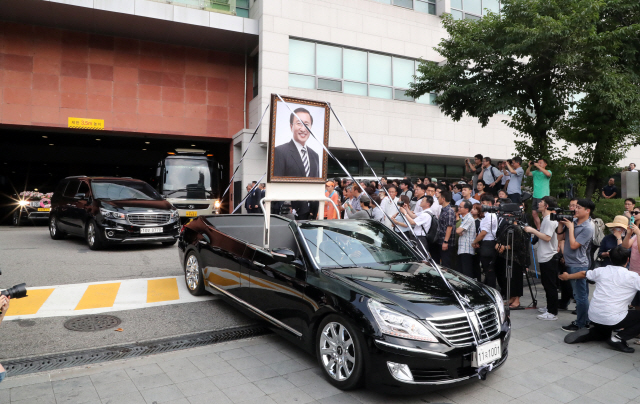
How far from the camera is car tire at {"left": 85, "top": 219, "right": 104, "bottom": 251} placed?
10.3 meters

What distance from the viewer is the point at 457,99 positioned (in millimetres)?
13070

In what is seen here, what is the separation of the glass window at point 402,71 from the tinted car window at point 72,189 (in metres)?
14.5

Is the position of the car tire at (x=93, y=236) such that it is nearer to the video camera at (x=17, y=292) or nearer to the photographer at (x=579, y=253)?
the video camera at (x=17, y=292)

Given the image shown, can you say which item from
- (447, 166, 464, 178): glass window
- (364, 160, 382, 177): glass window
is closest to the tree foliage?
(364, 160, 382, 177): glass window

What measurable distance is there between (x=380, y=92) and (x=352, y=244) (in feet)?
54.6

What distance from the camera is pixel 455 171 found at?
24.5m

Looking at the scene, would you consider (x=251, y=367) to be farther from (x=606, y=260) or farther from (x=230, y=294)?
(x=606, y=260)

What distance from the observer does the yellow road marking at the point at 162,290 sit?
22.0 feet

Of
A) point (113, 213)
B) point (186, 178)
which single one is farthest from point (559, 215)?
point (186, 178)

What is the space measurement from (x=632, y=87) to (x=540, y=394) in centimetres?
919

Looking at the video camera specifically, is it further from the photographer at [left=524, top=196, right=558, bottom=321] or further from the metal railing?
the metal railing

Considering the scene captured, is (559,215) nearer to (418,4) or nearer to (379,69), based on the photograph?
(379,69)

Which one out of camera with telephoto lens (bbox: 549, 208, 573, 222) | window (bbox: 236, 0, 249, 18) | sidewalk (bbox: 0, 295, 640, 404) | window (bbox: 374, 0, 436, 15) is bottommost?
sidewalk (bbox: 0, 295, 640, 404)

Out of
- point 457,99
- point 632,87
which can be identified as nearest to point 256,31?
point 457,99
